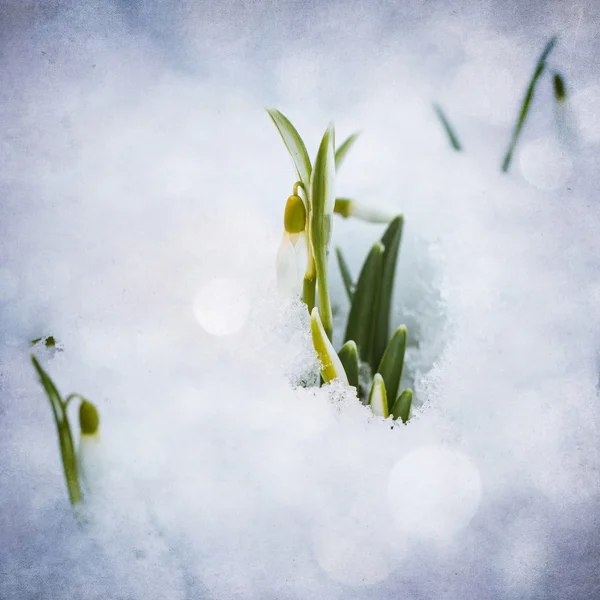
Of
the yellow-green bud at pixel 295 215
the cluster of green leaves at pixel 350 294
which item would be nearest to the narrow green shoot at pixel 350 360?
the cluster of green leaves at pixel 350 294

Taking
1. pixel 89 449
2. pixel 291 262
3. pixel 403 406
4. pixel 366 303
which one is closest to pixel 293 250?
pixel 291 262

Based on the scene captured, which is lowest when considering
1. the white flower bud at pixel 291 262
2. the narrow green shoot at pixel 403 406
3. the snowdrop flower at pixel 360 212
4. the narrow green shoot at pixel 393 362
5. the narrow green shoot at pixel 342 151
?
the narrow green shoot at pixel 403 406

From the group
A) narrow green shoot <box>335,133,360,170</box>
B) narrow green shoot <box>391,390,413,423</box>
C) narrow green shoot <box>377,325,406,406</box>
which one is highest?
narrow green shoot <box>335,133,360,170</box>

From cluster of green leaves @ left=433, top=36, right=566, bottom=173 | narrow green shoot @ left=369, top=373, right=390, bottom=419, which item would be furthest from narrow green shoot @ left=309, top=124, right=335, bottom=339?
cluster of green leaves @ left=433, top=36, right=566, bottom=173

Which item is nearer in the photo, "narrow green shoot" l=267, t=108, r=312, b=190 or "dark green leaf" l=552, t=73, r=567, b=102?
"narrow green shoot" l=267, t=108, r=312, b=190

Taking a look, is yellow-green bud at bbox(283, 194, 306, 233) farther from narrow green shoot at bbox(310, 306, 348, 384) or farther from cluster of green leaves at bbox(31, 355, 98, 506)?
cluster of green leaves at bbox(31, 355, 98, 506)

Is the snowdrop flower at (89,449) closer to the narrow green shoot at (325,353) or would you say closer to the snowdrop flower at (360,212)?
the narrow green shoot at (325,353)
